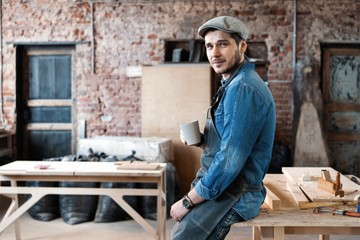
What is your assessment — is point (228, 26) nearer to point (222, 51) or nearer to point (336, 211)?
point (222, 51)

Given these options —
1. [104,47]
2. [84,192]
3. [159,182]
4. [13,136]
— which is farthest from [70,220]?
[104,47]

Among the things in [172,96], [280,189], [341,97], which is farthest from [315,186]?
[341,97]

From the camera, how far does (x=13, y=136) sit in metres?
6.16

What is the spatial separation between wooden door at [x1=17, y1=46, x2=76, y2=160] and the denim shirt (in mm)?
4575

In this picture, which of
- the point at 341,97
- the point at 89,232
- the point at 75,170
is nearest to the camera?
the point at 75,170

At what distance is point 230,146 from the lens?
1868 mm

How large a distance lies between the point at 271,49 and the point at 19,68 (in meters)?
3.54

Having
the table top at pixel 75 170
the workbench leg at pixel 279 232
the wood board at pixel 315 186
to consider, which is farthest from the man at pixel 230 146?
the table top at pixel 75 170

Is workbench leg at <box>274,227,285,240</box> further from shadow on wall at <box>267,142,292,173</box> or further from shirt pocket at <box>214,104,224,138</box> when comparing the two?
shadow on wall at <box>267,142,292,173</box>

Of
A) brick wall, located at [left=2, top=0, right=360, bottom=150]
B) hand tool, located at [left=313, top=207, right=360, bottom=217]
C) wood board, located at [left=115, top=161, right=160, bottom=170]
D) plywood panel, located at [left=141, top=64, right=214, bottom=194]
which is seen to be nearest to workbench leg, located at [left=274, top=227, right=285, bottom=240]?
hand tool, located at [left=313, top=207, right=360, bottom=217]

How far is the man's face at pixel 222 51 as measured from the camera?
1.98 meters

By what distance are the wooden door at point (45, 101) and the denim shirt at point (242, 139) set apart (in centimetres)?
458

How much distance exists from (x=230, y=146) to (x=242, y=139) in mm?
59

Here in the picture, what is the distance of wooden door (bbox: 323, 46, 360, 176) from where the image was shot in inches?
233
